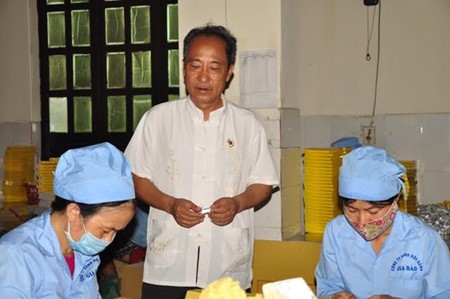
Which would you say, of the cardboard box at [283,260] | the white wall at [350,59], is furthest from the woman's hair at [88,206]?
the white wall at [350,59]

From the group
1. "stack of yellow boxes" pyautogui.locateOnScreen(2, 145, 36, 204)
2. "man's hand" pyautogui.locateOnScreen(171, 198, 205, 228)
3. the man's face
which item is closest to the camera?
"man's hand" pyautogui.locateOnScreen(171, 198, 205, 228)

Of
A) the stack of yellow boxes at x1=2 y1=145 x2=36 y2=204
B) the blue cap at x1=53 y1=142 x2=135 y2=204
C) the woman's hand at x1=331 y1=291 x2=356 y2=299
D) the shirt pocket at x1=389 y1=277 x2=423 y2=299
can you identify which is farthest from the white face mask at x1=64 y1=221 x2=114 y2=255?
the stack of yellow boxes at x1=2 y1=145 x2=36 y2=204

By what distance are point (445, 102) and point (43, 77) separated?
307cm

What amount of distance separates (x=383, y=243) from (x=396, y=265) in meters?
0.09

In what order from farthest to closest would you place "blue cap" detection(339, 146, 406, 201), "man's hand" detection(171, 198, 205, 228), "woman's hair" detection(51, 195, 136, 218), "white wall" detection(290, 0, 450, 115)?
"white wall" detection(290, 0, 450, 115) → "man's hand" detection(171, 198, 205, 228) → "blue cap" detection(339, 146, 406, 201) → "woman's hair" detection(51, 195, 136, 218)

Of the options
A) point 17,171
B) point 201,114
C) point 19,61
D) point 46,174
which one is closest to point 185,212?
point 201,114

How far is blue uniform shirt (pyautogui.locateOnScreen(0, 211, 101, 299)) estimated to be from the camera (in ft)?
5.56

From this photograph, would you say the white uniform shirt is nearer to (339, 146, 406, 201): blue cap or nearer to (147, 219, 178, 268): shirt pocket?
(147, 219, 178, 268): shirt pocket

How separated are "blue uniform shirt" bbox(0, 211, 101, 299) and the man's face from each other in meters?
0.89

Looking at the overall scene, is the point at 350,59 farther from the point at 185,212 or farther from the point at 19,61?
the point at 19,61

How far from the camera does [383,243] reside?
216 centimetres

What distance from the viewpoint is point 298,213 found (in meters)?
3.83

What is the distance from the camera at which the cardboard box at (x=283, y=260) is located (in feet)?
11.3

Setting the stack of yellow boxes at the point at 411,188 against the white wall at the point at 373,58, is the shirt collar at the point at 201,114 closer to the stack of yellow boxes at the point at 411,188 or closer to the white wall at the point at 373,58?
the white wall at the point at 373,58
